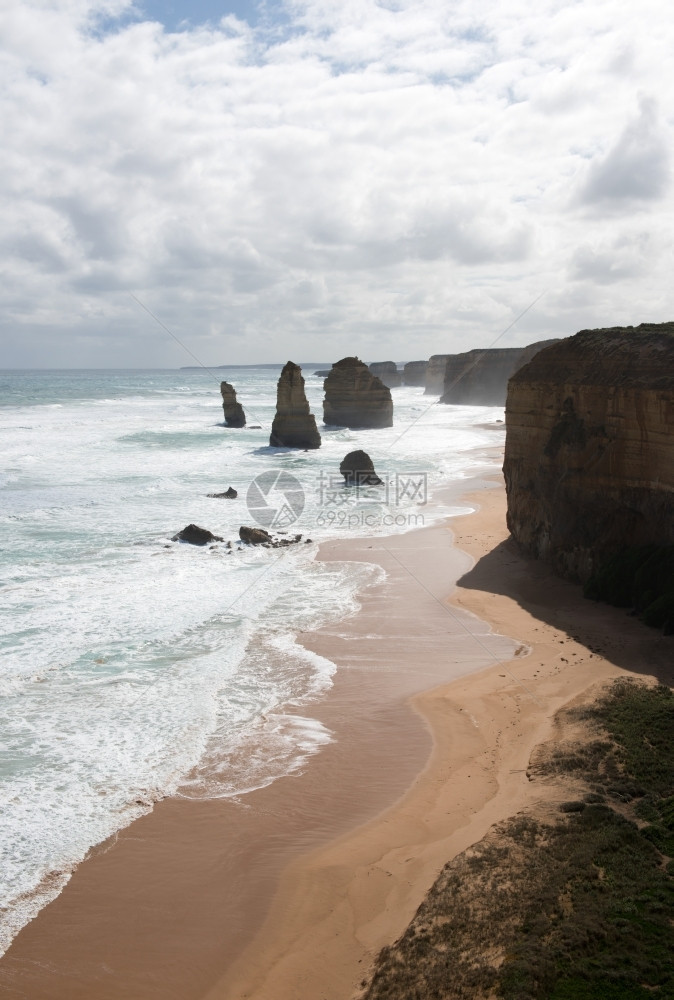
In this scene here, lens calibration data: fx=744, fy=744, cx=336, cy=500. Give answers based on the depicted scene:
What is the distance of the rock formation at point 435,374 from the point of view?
11418 centimetres

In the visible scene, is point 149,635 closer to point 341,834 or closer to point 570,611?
point 341,834

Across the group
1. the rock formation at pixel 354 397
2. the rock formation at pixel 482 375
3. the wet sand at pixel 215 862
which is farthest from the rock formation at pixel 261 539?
the rock formation at pixel 482 375

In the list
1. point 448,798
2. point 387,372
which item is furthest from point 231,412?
point 387,372

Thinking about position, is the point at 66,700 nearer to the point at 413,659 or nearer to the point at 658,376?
the point at 413,659

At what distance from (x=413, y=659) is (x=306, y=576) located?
600 cm

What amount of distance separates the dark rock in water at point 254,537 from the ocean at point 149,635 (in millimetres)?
515

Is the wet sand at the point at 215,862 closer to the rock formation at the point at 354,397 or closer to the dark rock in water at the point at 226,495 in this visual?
the dark rock in water at the point at 226,495

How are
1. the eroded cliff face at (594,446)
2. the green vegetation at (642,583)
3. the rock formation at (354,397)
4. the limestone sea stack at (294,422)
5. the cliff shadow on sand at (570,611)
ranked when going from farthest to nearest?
the rock formation at (354,397) → the limestone sea stack at (294,422) → the eroded cliff face at (594,446) → the green vegetation at (642,583) → the cliff shadow on sand at (570,611)

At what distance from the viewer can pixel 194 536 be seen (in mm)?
22094

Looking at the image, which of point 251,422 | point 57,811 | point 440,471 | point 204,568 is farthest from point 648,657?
point 251,422

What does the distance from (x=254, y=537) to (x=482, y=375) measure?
70.8 meters

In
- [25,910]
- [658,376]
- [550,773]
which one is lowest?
[25,910]

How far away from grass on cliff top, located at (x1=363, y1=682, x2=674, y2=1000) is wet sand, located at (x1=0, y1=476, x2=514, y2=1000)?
5.87 feet

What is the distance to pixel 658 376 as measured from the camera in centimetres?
1525
